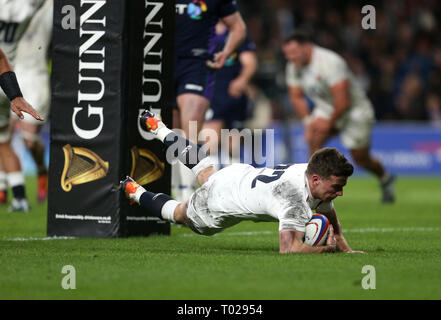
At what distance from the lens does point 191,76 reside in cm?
950

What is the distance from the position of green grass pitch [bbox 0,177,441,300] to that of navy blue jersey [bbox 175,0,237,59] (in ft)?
6.28

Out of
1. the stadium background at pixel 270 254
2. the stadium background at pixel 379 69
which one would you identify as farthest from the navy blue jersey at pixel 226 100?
the stadium background at pixel 379 69

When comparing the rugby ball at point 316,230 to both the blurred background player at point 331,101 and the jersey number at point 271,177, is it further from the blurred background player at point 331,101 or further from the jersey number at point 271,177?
the blurred background player at point 331,101

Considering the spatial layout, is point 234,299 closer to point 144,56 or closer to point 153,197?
point 153,197

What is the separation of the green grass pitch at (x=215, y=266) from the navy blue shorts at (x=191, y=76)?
147 centimetres

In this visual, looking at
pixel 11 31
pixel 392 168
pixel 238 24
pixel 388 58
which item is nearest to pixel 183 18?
pixel 238 24

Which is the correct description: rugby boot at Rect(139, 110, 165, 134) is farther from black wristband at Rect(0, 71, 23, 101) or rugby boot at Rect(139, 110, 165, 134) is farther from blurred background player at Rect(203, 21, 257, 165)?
blurred background player at Rect(203, 21, 257, 165)

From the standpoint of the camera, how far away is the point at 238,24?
987 cm

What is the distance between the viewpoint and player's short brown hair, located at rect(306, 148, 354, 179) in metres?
6.25

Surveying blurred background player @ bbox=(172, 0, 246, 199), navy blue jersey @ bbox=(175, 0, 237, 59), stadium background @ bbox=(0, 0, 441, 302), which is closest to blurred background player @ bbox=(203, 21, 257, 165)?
stadium background @ bbox=(0, 0, 441, 302)

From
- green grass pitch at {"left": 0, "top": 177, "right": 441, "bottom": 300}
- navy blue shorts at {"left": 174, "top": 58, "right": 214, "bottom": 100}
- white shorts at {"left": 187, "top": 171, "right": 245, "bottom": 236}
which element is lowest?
green grass pitch at {"left": 0, "top": 177, "right": 441, "bottom": 300}

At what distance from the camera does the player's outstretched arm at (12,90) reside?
7.10m

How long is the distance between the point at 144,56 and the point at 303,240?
2576mm

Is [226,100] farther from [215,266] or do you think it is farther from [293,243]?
[215,266]
